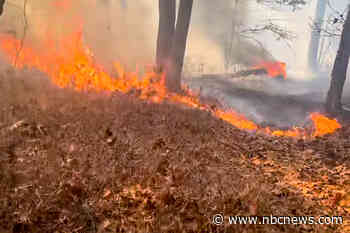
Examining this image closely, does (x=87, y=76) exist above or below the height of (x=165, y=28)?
below

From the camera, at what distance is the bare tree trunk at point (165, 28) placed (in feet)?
42.9

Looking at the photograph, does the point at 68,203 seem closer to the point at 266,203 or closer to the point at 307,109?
the point at 266,203

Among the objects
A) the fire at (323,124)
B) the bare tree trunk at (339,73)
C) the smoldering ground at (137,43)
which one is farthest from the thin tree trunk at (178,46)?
the bare tree trunk at (339,73)

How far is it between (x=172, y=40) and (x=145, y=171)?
31.0 feet

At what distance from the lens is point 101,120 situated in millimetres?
7043

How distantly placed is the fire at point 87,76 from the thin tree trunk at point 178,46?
2.19 ft

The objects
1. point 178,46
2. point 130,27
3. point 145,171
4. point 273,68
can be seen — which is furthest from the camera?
point 273,68

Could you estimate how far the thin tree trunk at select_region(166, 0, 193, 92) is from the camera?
42.0 feet

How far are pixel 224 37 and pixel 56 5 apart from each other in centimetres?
1883

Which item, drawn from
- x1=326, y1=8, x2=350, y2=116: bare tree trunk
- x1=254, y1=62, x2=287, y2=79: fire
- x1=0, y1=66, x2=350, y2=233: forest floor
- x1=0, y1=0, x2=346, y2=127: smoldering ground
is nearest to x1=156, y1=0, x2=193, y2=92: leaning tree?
x1=0, y1=0, x2=346, y2=127: smoldering ground

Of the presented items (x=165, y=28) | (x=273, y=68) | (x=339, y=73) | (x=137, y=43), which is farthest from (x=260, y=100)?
(x=137, y=43)

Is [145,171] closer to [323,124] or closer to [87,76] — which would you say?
[87,76]

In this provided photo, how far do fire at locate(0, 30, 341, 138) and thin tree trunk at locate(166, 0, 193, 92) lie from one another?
0.67 m

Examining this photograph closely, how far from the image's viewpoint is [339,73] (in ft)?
44.0
